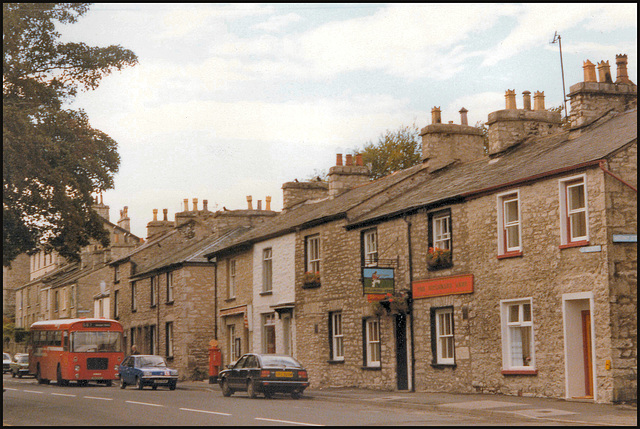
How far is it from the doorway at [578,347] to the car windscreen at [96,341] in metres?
22.7

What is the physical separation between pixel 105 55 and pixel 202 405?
13.8m

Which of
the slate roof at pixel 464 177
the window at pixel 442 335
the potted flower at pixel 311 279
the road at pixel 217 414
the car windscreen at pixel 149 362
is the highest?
the slate roof at pixel 464 177

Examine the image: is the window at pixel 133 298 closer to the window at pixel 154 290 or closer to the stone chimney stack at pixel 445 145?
the window at pixel 154 290

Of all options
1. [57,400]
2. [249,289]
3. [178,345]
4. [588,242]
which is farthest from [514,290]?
[178,345]

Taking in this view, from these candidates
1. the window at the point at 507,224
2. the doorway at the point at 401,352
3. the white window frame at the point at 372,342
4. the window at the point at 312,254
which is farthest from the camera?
the window at the point at 312,254

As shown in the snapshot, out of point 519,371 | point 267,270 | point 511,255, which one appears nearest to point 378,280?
point 511,255

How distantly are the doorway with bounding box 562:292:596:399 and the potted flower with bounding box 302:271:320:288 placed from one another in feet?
42.1

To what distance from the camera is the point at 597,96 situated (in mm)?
25828

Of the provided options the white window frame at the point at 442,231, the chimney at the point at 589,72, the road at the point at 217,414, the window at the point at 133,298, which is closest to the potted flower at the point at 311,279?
the white window frame at the point at 442,231

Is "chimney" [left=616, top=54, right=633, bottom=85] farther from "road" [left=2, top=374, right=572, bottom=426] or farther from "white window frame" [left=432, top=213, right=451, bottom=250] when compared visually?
"road" [left=2, top=374, right=572, bottom=426]

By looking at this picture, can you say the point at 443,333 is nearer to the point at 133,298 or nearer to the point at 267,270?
the point at 267,270

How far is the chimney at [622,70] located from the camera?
26312 millimetres

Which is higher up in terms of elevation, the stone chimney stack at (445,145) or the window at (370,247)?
the stone chimney stack at (445,145)

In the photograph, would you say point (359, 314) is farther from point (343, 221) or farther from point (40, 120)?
point (40, 120)
